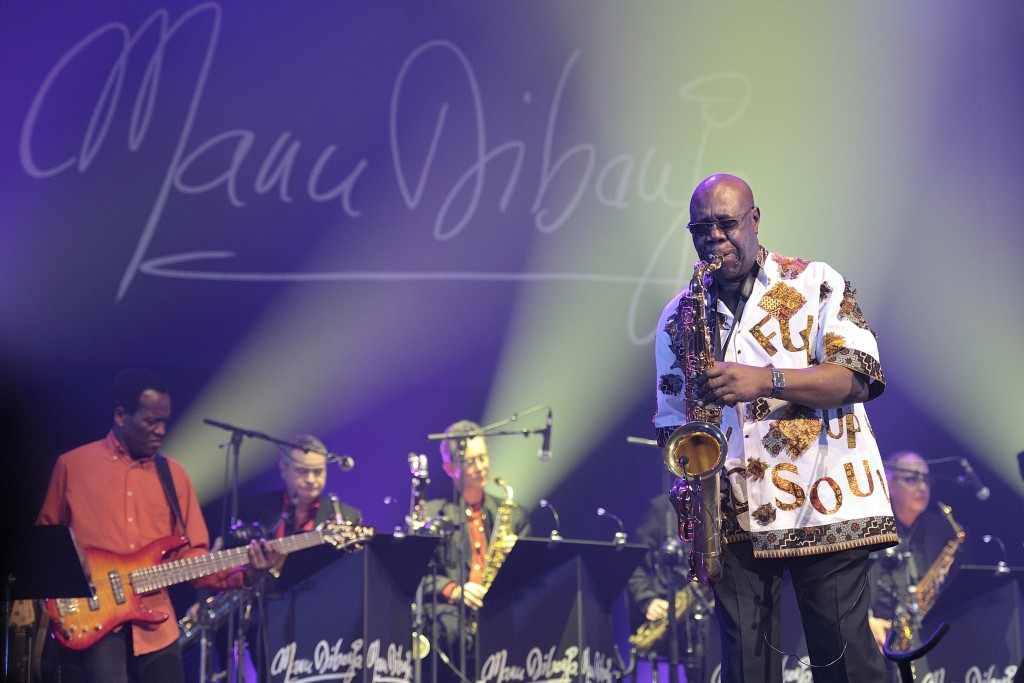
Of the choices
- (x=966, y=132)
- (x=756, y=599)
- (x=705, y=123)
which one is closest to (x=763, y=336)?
(x=756, y=599)

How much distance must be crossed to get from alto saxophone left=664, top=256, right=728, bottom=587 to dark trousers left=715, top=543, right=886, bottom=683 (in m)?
0.10

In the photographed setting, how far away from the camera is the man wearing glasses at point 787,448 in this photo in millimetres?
3316

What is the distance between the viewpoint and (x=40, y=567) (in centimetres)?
500

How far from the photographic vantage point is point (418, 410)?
8.84 meters

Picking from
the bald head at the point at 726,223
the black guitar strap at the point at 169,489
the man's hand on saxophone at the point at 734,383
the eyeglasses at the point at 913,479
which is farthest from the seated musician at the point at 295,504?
the man's hand on saxophone at the point at 734,383

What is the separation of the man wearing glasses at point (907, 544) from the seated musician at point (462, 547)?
2.53m

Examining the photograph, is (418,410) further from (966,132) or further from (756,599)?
(756,599)

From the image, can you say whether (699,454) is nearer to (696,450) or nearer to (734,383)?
(696,450)

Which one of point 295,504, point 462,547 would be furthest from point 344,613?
point 295,504

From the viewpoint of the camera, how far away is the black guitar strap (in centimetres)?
628

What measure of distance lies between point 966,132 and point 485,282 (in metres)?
3.94

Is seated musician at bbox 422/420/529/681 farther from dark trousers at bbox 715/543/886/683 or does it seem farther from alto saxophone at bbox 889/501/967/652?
dark trousers at bbox 715/543/886/683

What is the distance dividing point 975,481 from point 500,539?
3.75m
